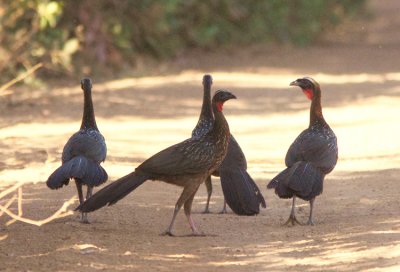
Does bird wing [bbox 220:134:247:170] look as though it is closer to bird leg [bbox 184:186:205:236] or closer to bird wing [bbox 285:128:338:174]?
bird wing [bbox 285:128:338:174]

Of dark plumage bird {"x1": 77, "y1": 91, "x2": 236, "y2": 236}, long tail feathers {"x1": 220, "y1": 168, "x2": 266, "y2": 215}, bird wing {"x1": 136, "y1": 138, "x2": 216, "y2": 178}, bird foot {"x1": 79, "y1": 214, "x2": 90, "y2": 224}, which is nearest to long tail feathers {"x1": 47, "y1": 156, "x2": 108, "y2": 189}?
dark plumage bird {"x1": 77, "y1": 91, "x2": 236, "y2": 236}

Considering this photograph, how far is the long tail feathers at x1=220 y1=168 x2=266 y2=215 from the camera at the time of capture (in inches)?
378

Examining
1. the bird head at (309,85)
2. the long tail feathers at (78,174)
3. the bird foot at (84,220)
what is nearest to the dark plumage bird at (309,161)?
the bird head at (309,85)

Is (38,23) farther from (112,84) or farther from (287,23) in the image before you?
(287,23)

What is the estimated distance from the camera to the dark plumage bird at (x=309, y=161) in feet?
31.9

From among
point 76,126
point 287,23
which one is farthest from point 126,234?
point 287,23

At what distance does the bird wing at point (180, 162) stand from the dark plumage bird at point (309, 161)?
0.63 m

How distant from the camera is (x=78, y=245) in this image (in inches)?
348

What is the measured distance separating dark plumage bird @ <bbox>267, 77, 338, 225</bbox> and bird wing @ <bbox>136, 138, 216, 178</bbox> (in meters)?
0.63

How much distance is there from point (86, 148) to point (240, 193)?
52.9 inches

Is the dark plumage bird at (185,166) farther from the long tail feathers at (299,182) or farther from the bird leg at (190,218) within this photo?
the long tail feathers at (299,182)

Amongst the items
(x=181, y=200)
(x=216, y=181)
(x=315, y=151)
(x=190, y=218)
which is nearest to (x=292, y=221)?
(x=315, y=151)

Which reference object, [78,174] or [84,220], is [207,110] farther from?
[78,174]

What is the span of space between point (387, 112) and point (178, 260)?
34.4 ft
